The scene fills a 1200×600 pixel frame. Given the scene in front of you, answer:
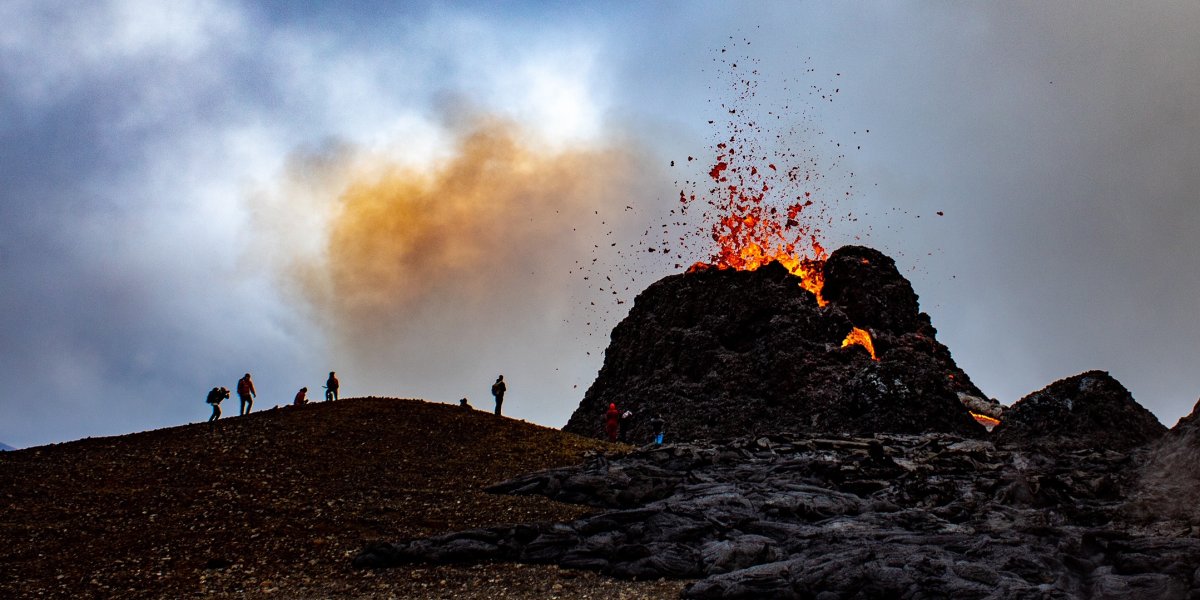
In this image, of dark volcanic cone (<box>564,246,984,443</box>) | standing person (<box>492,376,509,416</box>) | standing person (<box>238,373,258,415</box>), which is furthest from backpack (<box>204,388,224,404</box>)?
dark volcanic cone (<box>564,246,984,443</box>)

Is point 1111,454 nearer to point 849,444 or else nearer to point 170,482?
point 849,444

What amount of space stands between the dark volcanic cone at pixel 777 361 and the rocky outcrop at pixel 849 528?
16801 millimetres

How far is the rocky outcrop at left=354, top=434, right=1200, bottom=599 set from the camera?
20516 mm

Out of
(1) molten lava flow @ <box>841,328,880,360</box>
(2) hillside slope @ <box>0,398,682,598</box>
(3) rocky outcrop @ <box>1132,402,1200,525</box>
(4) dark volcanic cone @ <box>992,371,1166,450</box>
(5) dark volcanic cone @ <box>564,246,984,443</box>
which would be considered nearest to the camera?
(2) hillside slope @ <box>0,398,682,598</box>

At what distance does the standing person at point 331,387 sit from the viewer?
44972mm

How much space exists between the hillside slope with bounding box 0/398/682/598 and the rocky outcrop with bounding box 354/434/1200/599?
1514 mm

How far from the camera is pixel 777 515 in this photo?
27.4m

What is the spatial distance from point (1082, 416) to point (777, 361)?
2330cm

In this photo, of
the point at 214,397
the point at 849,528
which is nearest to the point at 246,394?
the point at 214,397

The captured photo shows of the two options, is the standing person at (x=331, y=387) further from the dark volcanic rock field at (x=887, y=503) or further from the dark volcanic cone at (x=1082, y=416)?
the dark volcanic cone at (x=1082, y=416)

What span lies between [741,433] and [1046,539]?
35.4m

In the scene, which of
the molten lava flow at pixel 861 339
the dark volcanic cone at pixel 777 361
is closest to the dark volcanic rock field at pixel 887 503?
the dark volcanic cone at pixel 777 361

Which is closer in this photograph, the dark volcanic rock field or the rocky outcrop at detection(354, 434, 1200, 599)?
the rocky outcrop at detection(354, 434, 1200, 599)

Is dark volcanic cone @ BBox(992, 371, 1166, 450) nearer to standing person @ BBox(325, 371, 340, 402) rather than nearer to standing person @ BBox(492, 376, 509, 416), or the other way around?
standing person @ BBox(492, 376, 509, 416)
